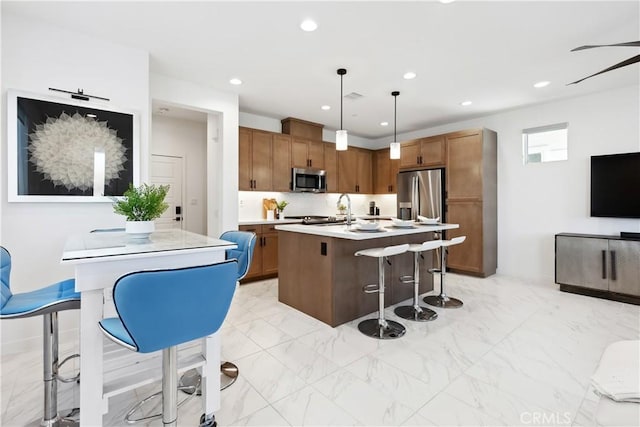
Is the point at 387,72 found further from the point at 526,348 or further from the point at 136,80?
the point at 526,348

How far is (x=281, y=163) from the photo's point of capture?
512 centimetres

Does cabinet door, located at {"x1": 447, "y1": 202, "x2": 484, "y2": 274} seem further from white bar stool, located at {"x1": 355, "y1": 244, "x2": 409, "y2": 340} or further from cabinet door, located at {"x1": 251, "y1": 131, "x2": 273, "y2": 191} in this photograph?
cabinet door, located at {"x1": 251, "y1": 131, "x2": 273, "y2": 191}

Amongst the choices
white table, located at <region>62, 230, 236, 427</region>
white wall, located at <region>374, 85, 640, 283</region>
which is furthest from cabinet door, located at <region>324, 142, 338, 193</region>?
white table, located at <region>62, 230, 236, 427</region>

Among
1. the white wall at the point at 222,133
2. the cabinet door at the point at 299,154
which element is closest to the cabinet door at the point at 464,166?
the cabinet door at the point at 299,154

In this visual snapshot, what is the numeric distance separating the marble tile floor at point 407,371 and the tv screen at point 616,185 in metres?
1.24

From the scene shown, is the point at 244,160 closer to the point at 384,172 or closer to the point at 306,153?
the point at 306,153

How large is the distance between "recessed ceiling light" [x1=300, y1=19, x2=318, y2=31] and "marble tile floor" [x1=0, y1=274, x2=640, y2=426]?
2716mm

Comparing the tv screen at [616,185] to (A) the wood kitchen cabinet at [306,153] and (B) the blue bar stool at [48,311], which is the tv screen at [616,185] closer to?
(A) the wood kitchen cabinet at [306,153]

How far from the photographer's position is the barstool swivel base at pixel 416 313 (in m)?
3.10

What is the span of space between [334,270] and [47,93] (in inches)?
115

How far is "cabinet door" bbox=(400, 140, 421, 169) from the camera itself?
18.4ft

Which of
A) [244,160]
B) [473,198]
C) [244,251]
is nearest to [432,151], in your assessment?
[473,198]

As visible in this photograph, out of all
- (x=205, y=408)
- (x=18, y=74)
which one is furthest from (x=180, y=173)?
(x=205, y=408)

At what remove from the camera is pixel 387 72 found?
348 cm
